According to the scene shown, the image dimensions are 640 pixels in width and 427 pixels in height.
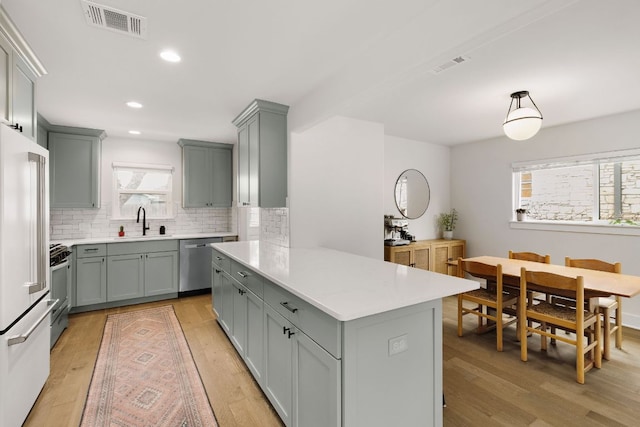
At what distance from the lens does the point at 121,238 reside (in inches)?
176

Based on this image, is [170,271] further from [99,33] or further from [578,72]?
[578,72]

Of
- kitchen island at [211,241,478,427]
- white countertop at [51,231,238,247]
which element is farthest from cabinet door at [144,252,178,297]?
kitchen island at [211,241,478,427]

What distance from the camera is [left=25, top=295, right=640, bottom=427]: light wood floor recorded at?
2.02 m

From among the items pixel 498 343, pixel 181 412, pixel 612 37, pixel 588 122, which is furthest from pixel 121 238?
pixel 588 122

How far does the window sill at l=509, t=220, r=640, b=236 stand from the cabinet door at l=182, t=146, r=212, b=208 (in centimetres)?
479

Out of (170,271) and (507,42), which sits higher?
(507,42)

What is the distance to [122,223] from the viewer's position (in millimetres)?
4781

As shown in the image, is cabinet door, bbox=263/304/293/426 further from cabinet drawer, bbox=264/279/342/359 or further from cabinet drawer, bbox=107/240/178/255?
cabinet drawer, bbox=107/240/178/255

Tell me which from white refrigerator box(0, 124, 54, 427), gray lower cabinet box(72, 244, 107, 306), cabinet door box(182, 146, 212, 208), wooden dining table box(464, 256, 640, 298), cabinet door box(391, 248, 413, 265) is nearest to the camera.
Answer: white refrigerator box(0, 124, 54, 427)

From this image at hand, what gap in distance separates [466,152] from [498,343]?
3.36 m

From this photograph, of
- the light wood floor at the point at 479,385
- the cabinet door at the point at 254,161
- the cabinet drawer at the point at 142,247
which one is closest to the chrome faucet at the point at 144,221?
the cabinet drawer at the point at 142,247

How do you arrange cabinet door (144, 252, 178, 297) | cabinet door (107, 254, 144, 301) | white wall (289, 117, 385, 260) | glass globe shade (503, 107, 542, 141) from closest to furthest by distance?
glass globe shade (503, 107, 542, 141)
white wall (289, 117, 385, 260)
cabinet door (107, 254, 144, 301)
cabinet door (144, 252, 178, 297)

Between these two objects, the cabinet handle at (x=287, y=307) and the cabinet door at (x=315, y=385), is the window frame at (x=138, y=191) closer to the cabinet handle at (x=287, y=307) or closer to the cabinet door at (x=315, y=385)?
the cabinet handle at (x=287, y=307)

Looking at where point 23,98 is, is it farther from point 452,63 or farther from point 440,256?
point 440,256
